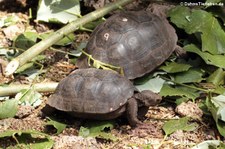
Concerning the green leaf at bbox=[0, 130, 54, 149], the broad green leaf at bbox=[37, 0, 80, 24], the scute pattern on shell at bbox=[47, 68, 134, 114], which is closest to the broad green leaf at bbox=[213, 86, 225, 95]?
the scute pattern on shell at bbox=[47, 68, 134, 114]

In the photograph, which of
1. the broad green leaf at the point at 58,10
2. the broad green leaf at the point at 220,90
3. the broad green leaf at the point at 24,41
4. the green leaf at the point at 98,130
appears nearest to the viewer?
the green leaf at the point at 98,130

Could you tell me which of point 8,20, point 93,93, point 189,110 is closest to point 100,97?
point 93,93

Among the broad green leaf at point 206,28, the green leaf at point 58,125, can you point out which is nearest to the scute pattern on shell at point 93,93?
the green leaf at point 58,125

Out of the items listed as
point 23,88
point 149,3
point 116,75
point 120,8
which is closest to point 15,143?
point 23,88

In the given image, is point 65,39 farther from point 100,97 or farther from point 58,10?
point 100,97

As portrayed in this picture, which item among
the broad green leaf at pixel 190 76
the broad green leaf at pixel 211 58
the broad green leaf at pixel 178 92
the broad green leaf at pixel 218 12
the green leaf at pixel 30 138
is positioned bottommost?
the green leaf at pixel 30 138

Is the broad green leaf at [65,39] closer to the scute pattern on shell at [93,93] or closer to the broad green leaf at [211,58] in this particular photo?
the scute pattern on shell at [93,93]
